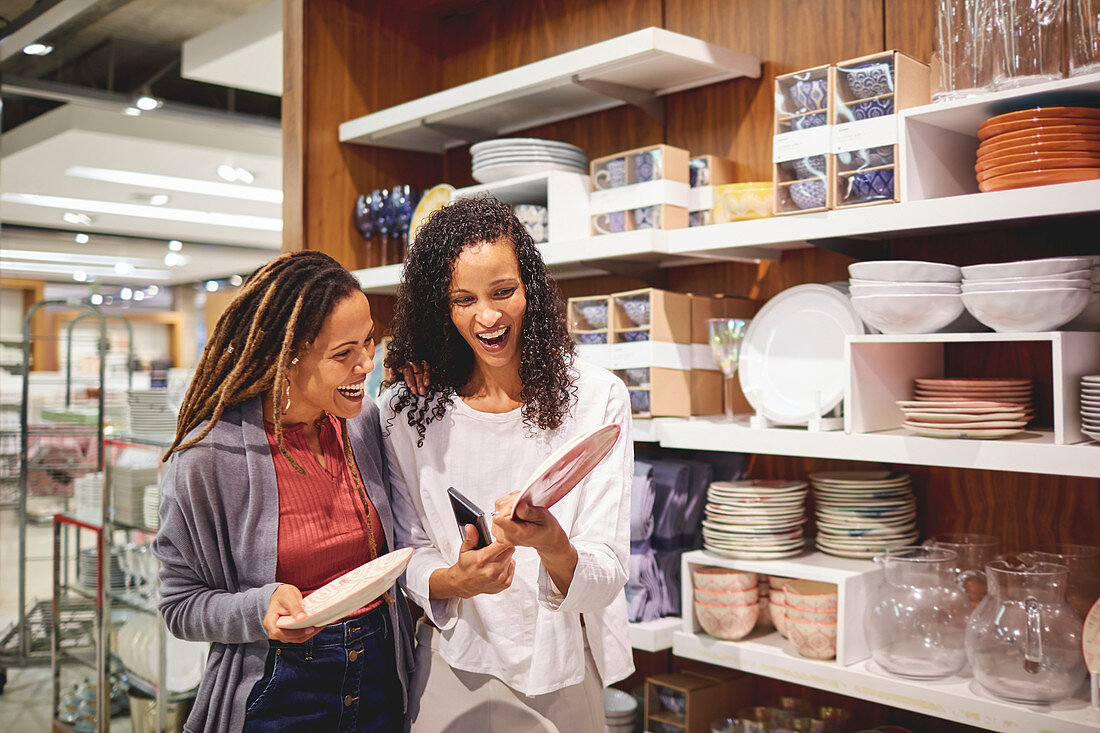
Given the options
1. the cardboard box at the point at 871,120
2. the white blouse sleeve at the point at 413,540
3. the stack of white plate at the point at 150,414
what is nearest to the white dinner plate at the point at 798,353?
the cardboard box at the point at 871,120

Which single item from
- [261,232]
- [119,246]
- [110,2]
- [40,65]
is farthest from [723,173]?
[119,246]

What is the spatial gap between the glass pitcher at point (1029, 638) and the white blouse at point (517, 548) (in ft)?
2.24

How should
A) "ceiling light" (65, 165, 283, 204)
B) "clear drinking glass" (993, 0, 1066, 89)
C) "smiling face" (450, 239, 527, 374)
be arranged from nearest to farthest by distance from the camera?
1. "smiling face" (450, 239, 527, 374)
2. "clear drinking glass" (993, 0, 1066, 89)
3. "ceiling light" (65, 165, 283, 204)

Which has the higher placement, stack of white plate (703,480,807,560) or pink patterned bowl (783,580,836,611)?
stack of white plate (703,480,807,560)

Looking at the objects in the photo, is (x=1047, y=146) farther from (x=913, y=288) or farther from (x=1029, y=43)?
(x=913, y=288)

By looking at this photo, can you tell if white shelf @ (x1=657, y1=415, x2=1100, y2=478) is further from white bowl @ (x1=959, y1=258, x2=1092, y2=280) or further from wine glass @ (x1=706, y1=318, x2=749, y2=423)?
white bowl @ (x1=959, y1=258, x2=1092, y2=280)

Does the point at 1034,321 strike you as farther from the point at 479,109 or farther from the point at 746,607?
the point at 479,109

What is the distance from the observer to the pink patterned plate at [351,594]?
47.8 inches

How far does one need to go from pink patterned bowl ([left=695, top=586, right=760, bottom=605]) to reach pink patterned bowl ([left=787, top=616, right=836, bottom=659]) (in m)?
0.12

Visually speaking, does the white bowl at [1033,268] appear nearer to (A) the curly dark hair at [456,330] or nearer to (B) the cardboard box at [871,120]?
(B) the cardboard box at [871,120]

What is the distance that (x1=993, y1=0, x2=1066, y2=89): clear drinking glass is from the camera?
1.63m

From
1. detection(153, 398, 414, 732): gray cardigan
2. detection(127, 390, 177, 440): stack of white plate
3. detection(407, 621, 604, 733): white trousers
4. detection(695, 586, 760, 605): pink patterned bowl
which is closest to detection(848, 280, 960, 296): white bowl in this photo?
detection(695, 586, 760, 605): pink patterned bowl

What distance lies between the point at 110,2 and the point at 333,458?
385cm

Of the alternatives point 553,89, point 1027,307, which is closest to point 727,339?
point 1027,307
